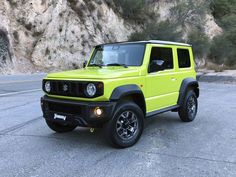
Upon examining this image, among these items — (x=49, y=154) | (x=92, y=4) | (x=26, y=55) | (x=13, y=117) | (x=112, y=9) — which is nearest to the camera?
(x=49, y=154)

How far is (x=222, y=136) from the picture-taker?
647cm

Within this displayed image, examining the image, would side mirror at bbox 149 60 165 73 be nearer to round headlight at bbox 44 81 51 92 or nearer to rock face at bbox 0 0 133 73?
round headlight at bbox 44 81 51 92

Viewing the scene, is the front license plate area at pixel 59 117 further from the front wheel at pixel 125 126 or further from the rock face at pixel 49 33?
the rock face at pixel 49 33

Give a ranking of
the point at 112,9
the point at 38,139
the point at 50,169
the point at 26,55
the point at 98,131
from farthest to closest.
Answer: the point at 112,9, the point at 26,55, the point at 98,131, the point at 38,139, the point at 50,169

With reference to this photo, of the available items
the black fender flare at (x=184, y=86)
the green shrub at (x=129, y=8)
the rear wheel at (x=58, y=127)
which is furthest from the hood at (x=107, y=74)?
the green shrub at (x=129, y=8)

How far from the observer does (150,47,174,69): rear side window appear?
6629 mm

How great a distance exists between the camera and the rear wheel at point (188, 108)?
759 centimetres

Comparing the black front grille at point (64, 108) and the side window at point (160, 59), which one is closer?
the black front grille at point (64, 108)

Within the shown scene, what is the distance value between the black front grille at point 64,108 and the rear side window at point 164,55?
189 cm

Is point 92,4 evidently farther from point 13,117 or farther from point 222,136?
point 222,136

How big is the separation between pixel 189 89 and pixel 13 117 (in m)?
4.48

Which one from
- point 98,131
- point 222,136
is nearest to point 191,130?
point 222,136

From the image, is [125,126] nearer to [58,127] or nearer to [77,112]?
[77,112]

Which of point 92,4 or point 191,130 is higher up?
point 92,4
